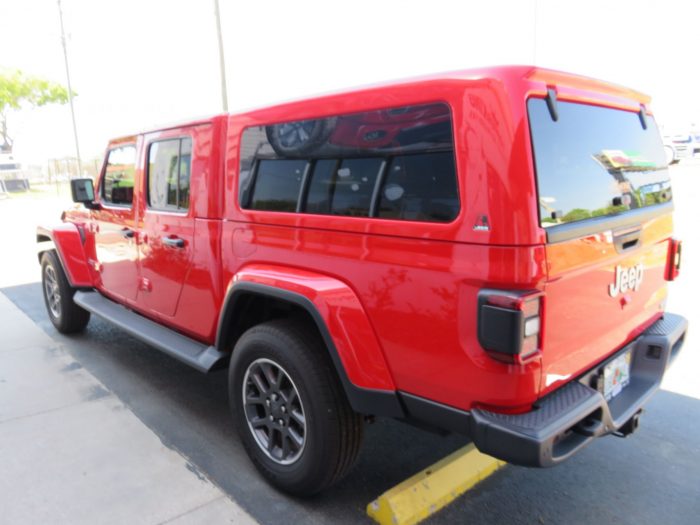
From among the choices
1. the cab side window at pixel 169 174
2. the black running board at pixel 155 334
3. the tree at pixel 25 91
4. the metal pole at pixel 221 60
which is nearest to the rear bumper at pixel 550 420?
the black running board at pixel 155 334

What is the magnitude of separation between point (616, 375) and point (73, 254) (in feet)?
14.4

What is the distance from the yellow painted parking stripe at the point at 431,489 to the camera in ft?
8.14

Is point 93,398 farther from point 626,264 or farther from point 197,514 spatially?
point 626,264

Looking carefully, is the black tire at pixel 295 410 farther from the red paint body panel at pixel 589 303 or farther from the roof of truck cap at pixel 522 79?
the roof of truck cap at pixel 522 79

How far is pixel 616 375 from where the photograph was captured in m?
2.52

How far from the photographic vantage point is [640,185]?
2.62m

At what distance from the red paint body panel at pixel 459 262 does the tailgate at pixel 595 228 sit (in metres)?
0.01

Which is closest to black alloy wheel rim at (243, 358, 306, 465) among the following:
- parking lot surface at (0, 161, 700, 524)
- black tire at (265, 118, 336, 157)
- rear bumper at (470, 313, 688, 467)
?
parking lot surface at (0, 161, 700, 524)

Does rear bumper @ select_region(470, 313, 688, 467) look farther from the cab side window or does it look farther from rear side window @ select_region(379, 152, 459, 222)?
the cab side window

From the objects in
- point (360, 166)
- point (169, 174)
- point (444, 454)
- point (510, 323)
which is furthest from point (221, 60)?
point (510, 323)

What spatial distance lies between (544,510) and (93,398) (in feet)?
A: 10.1

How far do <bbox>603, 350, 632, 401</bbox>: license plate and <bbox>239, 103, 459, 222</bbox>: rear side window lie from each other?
1131 millimetres

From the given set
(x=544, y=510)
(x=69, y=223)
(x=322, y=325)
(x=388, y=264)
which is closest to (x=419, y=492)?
(x=544, y=510)

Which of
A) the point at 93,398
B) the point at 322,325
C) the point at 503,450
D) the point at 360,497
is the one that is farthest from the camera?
the point at 93,398
